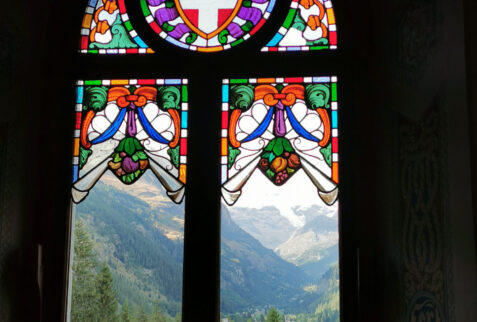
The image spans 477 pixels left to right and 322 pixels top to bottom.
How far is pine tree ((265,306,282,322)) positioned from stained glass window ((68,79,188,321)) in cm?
41

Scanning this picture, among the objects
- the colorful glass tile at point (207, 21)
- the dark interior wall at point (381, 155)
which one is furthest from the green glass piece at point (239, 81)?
the dark interior wall at point (381, 155)

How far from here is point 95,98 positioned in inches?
127

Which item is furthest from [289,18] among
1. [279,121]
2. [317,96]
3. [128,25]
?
[128,25]

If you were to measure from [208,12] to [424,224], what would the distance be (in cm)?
161

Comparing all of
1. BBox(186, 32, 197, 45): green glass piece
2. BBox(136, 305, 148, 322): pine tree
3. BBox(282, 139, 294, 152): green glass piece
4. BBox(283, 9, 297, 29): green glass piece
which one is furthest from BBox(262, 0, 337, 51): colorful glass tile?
BBox(136, 305, 148, 322): pine tree

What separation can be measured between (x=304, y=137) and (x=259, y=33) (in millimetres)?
585

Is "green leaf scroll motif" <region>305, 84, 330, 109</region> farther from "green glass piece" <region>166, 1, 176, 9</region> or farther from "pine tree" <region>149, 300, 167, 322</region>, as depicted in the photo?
"pine tree" <region>149, 300, 167, 322</region>

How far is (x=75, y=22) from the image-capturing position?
10.9 feet

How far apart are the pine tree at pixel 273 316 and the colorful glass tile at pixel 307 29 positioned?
1253 mm

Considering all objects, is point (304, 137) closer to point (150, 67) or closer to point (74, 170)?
point (150, 67)

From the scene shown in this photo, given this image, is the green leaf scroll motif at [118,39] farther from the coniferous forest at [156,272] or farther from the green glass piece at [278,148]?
the green glass piece at [278,148]

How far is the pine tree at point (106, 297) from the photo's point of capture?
2979 millimetres

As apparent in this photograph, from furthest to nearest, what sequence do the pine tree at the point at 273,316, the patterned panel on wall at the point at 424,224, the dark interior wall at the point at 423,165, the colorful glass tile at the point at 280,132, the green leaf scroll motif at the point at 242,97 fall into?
the green leaf scroll motif at the point at 242,97 < the colorful glass tile at the point at 280,132 < the pine tree at the point at 273,316 < the patterned panel on wall at the point at 424,224 < the dark interior wall at the point at 423,165

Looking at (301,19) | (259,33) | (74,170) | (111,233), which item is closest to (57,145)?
(74,170)
